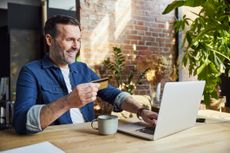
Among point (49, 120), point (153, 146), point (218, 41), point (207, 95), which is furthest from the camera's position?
point (207, 95)

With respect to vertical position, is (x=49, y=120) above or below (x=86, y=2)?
below

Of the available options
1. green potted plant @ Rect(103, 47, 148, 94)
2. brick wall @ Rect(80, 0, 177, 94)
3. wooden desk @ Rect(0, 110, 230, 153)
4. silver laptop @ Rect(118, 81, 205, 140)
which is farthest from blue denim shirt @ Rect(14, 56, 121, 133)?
brick wall @ Rect(80, 0, 177, 94)

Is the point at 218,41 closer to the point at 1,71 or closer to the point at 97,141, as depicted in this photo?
the point at 97,141

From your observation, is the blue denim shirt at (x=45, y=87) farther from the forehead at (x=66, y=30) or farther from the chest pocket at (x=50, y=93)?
the forehead at (x=66, y=30)

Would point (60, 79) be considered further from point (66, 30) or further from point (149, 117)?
point (149, 117)

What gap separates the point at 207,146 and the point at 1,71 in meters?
3.11

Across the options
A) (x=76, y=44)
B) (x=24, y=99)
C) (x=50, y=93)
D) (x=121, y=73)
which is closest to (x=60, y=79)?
(x=50, y=93)

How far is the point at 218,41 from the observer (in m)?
1.75

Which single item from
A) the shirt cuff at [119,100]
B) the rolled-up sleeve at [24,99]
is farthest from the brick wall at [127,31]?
the rolled-up sleeve at [24,99]

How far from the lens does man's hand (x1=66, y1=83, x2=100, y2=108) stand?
4.07 ft

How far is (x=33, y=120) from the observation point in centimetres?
126

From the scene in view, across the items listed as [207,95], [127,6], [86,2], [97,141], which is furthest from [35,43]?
[97,141]

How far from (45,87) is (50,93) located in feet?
0.16

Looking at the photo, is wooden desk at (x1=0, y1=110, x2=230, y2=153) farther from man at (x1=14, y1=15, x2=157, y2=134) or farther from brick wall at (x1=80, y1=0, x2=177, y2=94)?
brick wall at (x1=80, y1=0, x2=177, y2=94)
